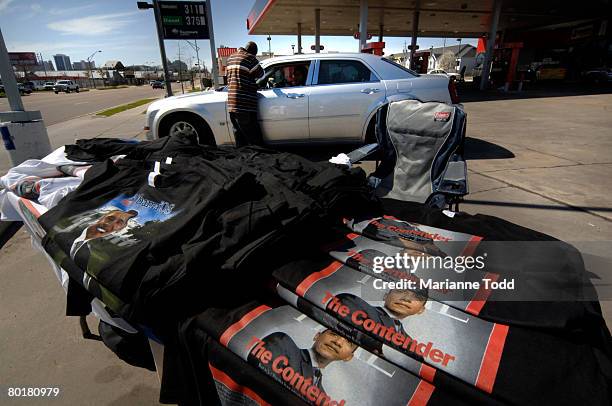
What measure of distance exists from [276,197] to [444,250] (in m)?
0.70

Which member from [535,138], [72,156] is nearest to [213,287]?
[72,156]

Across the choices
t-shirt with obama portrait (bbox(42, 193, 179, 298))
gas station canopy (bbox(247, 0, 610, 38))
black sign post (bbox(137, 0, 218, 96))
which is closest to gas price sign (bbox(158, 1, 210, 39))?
black sign post (bbox(137, 0, 218, 96))

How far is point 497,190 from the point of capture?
4012mm

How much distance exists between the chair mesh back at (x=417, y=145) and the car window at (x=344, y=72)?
2586mm

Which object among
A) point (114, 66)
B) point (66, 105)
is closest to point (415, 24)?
point (66, 105)

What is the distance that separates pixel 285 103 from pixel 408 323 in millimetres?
4771

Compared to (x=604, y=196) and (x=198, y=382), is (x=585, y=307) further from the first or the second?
(x=604, y=196)

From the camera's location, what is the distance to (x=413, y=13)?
2102 centimetres

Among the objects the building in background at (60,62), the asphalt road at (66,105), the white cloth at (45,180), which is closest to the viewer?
the white cloth at (45,180)

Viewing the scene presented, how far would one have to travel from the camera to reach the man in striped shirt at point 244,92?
4.86m

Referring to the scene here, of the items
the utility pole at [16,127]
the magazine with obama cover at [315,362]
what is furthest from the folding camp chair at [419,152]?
the utility pole at [16,127]

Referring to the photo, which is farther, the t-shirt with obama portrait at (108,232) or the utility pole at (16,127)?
the utility pole at (16,127)

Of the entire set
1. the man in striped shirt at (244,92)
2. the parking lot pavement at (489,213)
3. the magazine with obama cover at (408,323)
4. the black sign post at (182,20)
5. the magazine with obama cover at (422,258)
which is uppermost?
the black sign post at (182,20)

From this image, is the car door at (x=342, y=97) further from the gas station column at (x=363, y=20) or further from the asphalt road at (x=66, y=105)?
the asphalt road at (x=66, y=105)
